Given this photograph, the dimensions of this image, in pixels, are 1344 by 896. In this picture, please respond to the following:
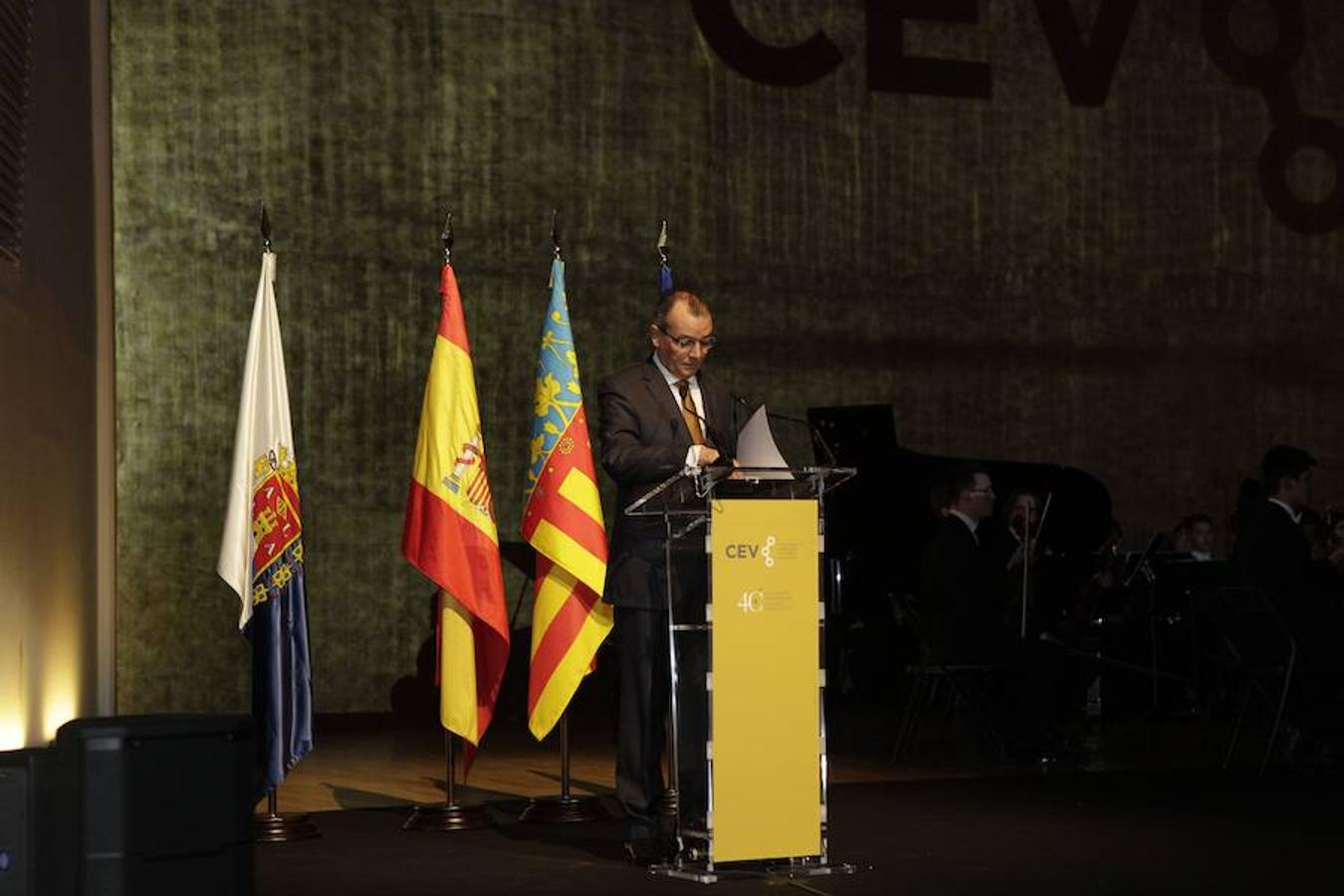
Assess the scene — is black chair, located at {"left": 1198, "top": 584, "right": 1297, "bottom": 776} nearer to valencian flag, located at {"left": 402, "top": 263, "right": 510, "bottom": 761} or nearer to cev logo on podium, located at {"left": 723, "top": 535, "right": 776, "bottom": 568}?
valencian flag, located at {"left": 402, "top": 263, "right": 510, "bottom": 761}

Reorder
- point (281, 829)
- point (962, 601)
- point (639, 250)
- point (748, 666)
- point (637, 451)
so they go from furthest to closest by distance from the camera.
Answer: point (639, 250)
point (962, 601)
point (281, 829)
point (637, 451)
point (748, 666)

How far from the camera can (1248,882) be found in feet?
14.8

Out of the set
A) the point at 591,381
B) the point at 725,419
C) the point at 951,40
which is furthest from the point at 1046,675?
the point at 951,40

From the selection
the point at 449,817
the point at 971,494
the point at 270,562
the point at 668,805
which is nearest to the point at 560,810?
the point at 449,817

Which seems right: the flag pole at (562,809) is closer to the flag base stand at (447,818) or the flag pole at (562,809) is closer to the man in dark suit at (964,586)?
the flag base stand at (447,818)

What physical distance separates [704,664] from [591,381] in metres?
6.05

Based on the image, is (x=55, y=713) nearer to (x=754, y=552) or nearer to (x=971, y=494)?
(x=754, y=552)

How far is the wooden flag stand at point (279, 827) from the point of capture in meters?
5.59

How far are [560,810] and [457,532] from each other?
96 cm

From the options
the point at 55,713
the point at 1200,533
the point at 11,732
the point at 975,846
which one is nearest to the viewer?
the point at 975,846

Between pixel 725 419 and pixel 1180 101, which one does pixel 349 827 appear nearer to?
pixel 725 419

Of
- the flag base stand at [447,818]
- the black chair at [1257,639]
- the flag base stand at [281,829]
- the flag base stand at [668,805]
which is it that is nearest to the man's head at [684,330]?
the flag base stand at [668,805]

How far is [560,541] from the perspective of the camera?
5.99 m

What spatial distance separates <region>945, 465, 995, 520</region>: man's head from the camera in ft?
24.8
